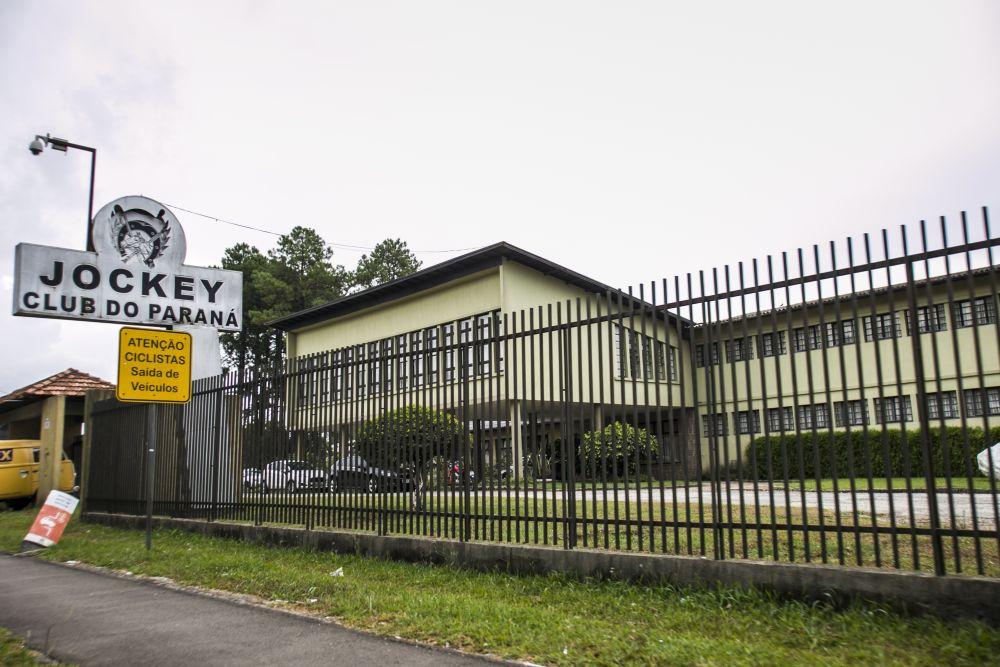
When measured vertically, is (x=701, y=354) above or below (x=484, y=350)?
below

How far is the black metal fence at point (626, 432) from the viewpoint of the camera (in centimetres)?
505

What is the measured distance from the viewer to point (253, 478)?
35.5 ft

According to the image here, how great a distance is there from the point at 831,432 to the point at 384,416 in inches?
213

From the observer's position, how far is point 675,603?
5469 millimetres

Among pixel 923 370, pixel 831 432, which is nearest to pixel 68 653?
pixel 831 432

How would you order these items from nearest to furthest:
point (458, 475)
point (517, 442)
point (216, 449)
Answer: point (517, 442) → point (458, 475) → point (216, 449)

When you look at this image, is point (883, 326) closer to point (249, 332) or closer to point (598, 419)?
point (598, 419)

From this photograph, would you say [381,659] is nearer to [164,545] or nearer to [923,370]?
[923,370]

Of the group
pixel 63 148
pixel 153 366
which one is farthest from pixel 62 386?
pixel 153 366

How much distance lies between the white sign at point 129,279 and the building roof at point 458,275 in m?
10.3

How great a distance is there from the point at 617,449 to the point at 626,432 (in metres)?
0.25

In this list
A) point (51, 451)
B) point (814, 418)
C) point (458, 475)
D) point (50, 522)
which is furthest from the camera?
point (51, 451)

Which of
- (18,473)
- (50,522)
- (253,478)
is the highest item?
(253,478)

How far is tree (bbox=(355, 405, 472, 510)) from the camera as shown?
8.03 metres
